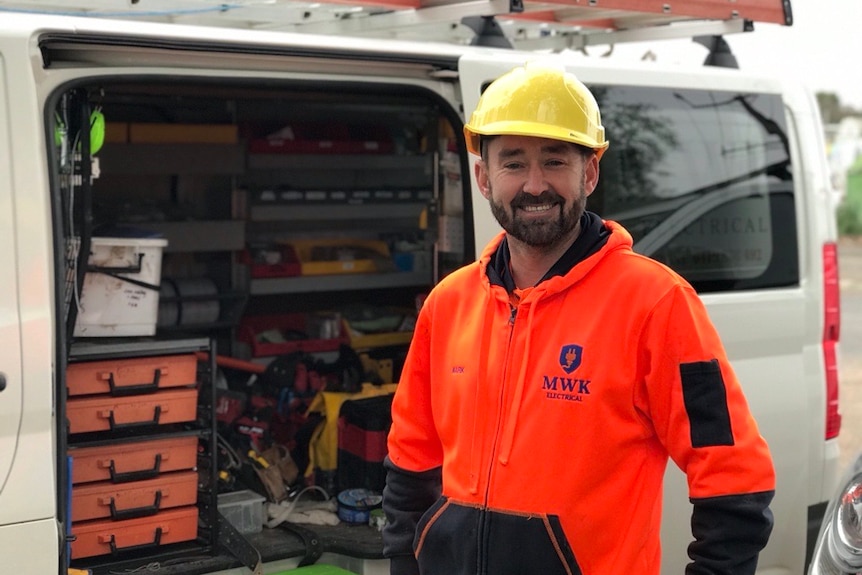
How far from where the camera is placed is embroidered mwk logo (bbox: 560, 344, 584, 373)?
201cm

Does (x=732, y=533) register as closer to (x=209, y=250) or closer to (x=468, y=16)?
(x=468, y=16)

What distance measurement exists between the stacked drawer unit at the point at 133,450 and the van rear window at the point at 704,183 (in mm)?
1508

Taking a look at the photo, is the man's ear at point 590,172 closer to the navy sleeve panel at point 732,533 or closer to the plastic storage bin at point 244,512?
the navy sleeve panel at point 732,533

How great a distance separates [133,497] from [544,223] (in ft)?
6.43

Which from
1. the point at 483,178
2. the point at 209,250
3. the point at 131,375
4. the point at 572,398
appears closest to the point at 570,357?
the point at 572,398

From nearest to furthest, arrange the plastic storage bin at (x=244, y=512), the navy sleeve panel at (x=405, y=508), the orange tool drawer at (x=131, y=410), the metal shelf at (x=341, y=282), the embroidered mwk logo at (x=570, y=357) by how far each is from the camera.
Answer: the embroidered mwk logo at (x=570, y=357) → the navy sleeve panel at (x=405, y=508) → the orange tool drawer at (x=131, y=410) → the plastic storage bin at (x=244, y=512) → the metal shelf at (x=341, y=282)

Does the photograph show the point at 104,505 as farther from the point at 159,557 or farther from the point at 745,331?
the point at 745,331

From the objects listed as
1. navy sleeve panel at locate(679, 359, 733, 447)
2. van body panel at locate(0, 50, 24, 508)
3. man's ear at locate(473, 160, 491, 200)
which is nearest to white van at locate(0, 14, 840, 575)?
van body panel at locate(0, 50, 24, 508)

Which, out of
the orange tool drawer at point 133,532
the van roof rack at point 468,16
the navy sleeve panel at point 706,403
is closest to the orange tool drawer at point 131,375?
the orange tool drawer at point 133,532

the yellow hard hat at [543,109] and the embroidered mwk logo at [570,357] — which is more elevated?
the yellow hard hat at [543,109]

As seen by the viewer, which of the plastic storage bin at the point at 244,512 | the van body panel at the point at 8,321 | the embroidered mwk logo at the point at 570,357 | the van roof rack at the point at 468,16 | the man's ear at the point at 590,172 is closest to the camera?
the embroidered mwk logo at the point at 570,357

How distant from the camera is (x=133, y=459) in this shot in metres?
3.49

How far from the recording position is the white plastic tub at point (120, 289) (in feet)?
11.3

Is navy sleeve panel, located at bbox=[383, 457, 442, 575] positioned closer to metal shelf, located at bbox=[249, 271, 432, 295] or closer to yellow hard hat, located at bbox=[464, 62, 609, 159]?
yellow hard hat, located at bbox=[464, 62, 609, 159]
